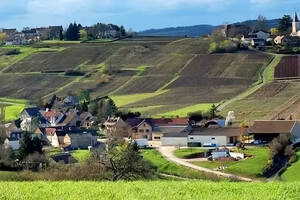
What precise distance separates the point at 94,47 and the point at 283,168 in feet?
248

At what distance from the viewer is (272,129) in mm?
48906

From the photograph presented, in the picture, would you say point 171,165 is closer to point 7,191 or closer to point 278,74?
point 7,191

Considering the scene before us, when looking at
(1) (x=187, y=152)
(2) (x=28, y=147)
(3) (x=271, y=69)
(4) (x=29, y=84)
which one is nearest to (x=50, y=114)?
(4) (x=29, y=84)

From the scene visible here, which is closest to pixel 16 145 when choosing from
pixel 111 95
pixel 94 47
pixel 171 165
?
pixel 171 165

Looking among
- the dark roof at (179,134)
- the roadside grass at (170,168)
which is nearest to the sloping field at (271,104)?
the dark roof at (179,134)

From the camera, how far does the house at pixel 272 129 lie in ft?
157

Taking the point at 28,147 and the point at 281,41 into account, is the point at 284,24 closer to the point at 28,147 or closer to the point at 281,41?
the point at 281,41

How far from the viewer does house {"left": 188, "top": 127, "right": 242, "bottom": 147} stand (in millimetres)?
50219

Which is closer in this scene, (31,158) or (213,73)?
(31,158)

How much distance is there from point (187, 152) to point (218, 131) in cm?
639

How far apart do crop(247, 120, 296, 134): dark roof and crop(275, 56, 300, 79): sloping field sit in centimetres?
2519

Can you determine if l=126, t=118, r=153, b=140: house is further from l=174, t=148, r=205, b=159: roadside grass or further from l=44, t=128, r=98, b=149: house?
l=174, t=148, r=205, b=159: roadside grass

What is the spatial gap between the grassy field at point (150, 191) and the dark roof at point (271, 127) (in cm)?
3589

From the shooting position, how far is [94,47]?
359ft
